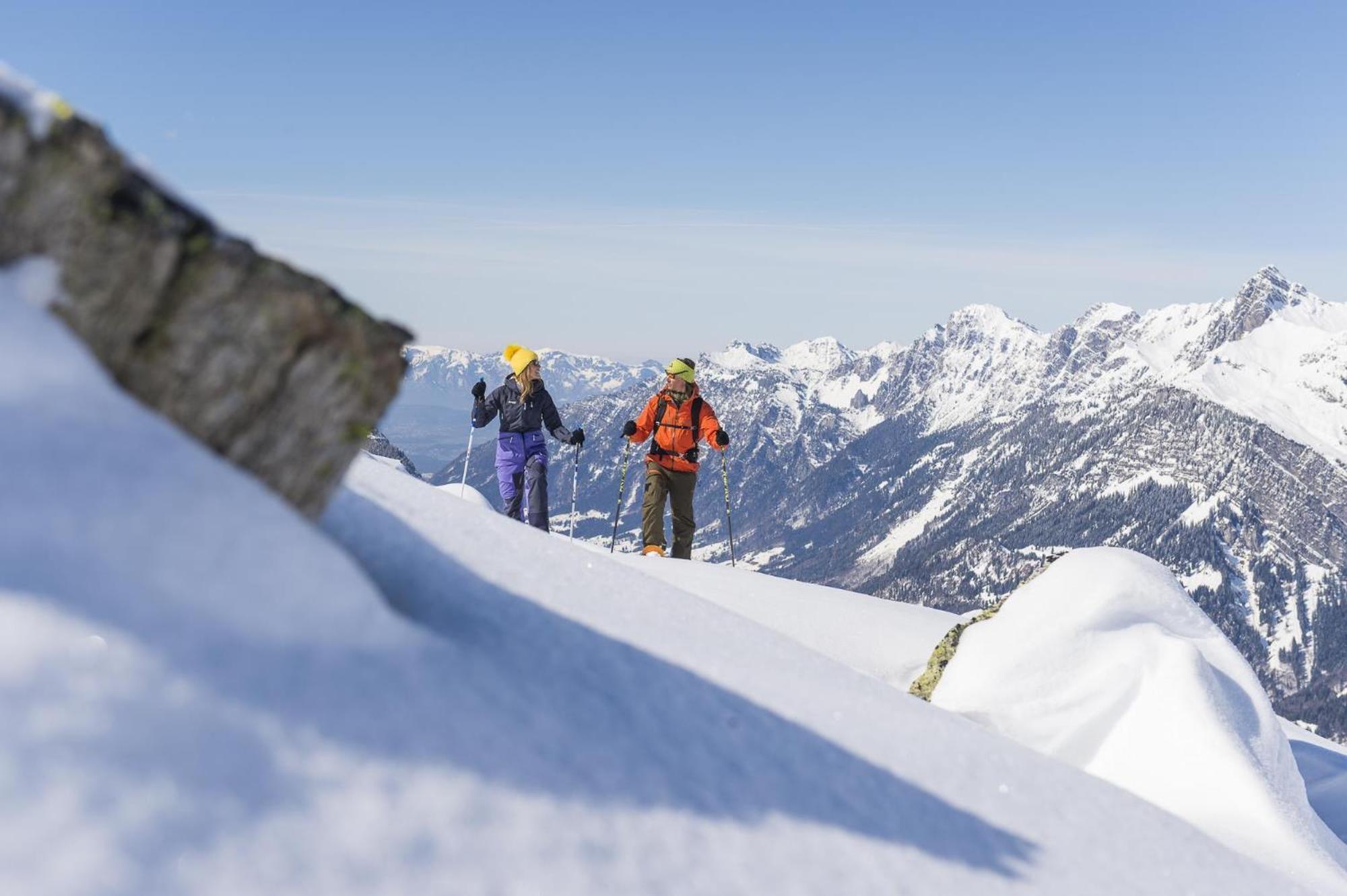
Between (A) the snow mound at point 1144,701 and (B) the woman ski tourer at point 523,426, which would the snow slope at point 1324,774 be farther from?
(B) the woman ski tourer at point 523,426

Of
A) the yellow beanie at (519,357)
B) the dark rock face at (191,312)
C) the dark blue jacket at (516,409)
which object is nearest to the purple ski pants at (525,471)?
the dark blue jacket at (516,409)

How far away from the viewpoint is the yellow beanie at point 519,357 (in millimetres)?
15795

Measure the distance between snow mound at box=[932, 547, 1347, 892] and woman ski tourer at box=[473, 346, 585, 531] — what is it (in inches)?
349

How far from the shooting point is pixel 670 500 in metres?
17.2

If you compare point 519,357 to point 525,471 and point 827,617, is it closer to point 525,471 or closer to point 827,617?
point 525,471

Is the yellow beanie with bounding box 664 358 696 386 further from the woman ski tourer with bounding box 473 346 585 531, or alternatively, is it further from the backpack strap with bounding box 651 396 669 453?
the woman ski tourer with bounding box 473 346 585 531

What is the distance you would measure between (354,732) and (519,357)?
13.1m

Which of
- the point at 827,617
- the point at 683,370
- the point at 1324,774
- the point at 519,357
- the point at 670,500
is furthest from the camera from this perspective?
the point at 670,500

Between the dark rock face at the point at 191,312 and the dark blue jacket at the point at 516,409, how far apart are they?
12.8m

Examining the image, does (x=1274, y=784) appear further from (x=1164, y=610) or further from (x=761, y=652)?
(x=761, y=652)

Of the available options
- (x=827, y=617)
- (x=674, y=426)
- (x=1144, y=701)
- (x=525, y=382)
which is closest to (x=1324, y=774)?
(x=1144, y=701)

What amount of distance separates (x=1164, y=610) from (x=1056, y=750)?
2259 mm

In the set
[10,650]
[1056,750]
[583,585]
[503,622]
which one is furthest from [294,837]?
[1056,750]

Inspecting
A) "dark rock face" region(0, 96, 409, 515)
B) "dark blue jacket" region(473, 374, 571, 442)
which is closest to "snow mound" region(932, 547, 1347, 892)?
"dark rock face" region(0, 96, 409, 515)
